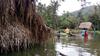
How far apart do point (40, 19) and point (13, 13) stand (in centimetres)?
260

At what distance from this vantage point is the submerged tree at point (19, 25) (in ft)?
43.7

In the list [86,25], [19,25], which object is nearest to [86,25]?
[86,25]

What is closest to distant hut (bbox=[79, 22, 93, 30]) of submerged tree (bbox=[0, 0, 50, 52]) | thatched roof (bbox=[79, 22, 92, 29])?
thatched roof (bbox=[79, 22, 92, 29])

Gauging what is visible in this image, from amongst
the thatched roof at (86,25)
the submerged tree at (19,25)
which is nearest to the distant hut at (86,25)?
the thatched roof at (86,25)

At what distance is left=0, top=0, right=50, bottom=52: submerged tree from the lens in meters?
13.3

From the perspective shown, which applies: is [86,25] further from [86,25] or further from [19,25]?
[19,25]

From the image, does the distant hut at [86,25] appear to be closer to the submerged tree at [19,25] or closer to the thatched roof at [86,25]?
the thatched roof at [86,25]

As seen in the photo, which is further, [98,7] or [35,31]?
[98,7]

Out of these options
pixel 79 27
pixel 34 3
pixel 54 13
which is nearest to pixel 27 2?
pixel 34 3

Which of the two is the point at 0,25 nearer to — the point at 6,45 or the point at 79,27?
the point at 6,45

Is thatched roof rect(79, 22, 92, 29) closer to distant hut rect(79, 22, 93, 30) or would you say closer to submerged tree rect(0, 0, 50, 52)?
distant hut rect(79, 22, 93, 30)

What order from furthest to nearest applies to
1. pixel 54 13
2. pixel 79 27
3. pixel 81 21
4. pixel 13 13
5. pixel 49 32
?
1. pixel 81 21
2. pixel 79 27
3. pixel 54 13
4. pixel 49 32
5. pixel 13 13

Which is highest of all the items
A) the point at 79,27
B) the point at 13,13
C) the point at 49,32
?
the point at 13,13

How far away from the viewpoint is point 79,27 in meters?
65.8
